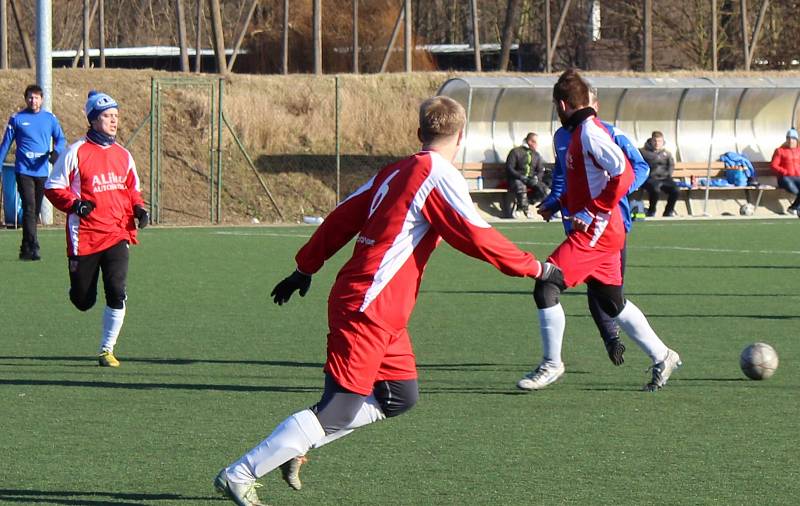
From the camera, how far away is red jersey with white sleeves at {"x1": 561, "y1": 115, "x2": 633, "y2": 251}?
26.0ft

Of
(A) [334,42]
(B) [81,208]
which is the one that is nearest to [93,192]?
(B) [81,208]

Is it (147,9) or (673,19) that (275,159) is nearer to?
(673,19)

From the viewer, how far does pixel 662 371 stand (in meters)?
8.34

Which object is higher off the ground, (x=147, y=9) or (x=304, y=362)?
(x=147, y=9)

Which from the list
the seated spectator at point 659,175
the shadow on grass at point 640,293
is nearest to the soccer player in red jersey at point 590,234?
the shadow on grass at point 640,293

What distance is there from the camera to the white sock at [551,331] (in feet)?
27.1

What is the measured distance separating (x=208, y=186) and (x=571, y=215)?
22355mm

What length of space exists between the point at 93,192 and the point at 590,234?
327cm

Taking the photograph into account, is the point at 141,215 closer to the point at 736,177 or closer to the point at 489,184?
the point at 489,184

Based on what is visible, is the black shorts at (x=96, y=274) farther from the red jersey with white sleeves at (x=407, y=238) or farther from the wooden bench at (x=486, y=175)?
the wooden bench at (x=486, y=175)

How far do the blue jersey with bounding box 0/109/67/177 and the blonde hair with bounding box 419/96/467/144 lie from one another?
12.6 meters

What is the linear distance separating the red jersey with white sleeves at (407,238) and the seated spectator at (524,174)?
22390 mm

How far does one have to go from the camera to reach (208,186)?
3002 centimetres

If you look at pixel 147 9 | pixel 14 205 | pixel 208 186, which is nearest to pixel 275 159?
pixel 208 186
